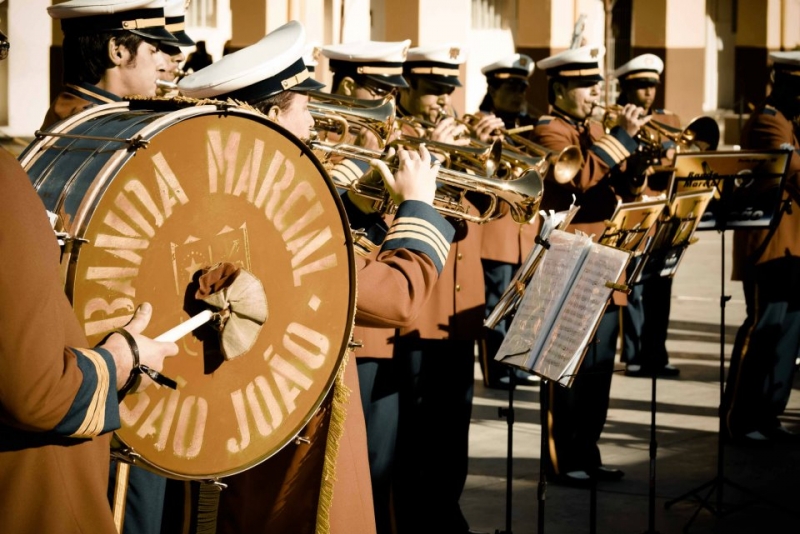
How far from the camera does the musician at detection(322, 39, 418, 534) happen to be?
418 centimetres

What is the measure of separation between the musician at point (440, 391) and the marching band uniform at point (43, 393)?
9.28 ft

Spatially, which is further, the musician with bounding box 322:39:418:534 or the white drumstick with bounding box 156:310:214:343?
the musician with bounding box 322:39:418:534

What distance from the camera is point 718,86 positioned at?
108 feet

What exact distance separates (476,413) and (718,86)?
27.7 m

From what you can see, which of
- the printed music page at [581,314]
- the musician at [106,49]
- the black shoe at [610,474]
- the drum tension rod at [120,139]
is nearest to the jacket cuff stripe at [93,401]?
the drum tension rod at [120,139]

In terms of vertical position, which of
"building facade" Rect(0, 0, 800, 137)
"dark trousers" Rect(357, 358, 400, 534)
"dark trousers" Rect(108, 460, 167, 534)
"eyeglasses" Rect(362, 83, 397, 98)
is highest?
"building facade" Rect(0, 0, 800, 137)

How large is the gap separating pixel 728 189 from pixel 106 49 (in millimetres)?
3482

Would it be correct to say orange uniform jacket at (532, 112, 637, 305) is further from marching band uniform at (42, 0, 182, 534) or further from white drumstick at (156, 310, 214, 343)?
white drumstick at (156, 310, 214, 343)

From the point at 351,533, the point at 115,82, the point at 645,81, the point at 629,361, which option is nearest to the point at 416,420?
the point at 351,533


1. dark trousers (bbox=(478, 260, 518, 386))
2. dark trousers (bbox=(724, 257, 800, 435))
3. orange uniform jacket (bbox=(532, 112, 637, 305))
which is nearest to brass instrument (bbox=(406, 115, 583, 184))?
orange uniform jacket (bbox=(532, 112, 637, 305))

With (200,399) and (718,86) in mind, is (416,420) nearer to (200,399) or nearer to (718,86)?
(200,399)

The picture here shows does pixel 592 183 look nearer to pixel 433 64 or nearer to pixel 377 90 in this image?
pixel 433 64

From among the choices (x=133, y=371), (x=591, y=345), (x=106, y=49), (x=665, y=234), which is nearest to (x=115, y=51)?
(x=106, y=49)

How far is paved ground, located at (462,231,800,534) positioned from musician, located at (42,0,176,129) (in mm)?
2259
